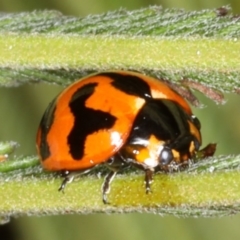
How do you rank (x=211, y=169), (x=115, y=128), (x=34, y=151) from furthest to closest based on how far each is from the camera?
(x=34, y=151), (x=115, y=128), (x=211, y=169)

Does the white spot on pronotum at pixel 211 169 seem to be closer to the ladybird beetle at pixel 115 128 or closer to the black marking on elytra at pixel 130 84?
the ladybird beetle at pixel 115 128

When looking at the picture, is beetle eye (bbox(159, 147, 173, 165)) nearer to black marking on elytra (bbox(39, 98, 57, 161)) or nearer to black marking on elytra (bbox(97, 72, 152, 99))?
black marking on elytra (bbox(97, 72, 152, 99))

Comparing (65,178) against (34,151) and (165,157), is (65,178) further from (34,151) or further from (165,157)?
(34,151)

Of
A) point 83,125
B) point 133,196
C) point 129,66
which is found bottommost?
point 133,196

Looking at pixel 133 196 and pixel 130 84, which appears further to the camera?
pixel 130 84

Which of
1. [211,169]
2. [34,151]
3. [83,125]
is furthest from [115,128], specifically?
[34,151]

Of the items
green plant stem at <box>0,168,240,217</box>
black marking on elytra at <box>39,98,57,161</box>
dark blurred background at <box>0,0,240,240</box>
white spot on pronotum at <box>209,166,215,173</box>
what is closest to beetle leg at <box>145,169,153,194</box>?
green plant stem at <box>0,168,240,217</box>

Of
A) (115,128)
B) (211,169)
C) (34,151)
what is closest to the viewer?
(211,169)

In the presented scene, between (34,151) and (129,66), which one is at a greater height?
(129,66)
